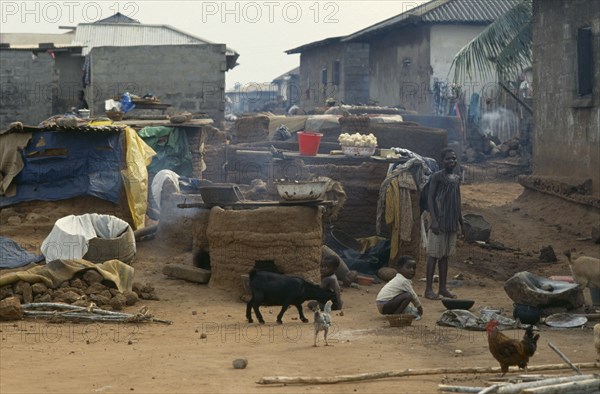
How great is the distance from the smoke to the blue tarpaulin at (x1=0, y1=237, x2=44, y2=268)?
18536 mm

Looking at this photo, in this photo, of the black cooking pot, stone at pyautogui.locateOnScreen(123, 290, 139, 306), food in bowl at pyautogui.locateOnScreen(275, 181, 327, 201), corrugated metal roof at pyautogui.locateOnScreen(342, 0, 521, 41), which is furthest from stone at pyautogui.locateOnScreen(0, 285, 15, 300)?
corrugated metal roof at pyautogui.locateOnScreen(342, 0, 521, 41)

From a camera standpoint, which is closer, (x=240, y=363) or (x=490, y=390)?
(x=490, y=390)

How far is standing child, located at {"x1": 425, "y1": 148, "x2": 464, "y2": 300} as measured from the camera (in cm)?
1152

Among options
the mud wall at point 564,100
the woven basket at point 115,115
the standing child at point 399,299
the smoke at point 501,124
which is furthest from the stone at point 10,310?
the smoke at point 501,124

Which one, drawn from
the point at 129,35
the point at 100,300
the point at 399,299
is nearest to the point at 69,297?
the point at 100,300

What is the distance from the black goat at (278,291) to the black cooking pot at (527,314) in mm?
2005

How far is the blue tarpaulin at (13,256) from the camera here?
1286 cm

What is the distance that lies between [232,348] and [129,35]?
29601 millimetres

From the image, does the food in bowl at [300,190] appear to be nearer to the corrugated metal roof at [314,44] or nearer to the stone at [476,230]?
the stone at [476,230]

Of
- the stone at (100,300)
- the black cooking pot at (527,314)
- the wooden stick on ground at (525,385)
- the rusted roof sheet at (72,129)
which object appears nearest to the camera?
the wooden stick on ground at (525,385)

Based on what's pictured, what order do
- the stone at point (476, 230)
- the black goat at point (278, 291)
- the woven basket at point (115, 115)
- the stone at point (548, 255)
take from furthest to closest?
the woven basket at point (115, 115) → the stone at point (476, 230) → the stone at point (548, 255) → the black goat at point (278, 291)

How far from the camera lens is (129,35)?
3653 centimetres

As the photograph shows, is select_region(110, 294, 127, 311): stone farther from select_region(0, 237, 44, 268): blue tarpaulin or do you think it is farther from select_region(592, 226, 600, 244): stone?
select_region(592, 226, 600, 244): stone

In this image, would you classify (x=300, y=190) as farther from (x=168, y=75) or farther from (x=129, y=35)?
(x=129, y=35)
